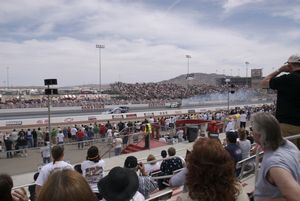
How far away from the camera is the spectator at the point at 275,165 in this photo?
279 centimetres

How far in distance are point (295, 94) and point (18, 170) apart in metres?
14.2

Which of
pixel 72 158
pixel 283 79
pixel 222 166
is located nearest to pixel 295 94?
pixel 283 79

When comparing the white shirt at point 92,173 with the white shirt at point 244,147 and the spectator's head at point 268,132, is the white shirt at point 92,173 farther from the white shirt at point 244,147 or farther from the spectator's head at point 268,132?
the spectator's head at point 268,132

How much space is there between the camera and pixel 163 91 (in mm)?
108375

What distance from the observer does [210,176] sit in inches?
106

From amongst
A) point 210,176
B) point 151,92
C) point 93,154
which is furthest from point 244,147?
point 151,92

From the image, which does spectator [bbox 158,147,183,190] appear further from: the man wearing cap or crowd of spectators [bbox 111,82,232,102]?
crowd of spectators [bbox 111,82,232,102]

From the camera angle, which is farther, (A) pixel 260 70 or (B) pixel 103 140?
(A) pixel 260 70

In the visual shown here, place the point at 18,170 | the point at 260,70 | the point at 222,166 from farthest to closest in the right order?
the point at 260,70, the point at 18,170, the point at 222,166

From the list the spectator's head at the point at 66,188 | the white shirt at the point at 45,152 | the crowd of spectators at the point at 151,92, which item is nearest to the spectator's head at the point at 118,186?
the spectator's head at the point at 66,188

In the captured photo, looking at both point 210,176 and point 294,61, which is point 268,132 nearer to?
point 210,176

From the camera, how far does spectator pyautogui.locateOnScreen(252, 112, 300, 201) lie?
9.16 feet

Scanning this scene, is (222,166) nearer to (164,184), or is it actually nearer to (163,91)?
(164,184)

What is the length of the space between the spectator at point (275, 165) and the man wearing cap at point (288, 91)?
1130mm
